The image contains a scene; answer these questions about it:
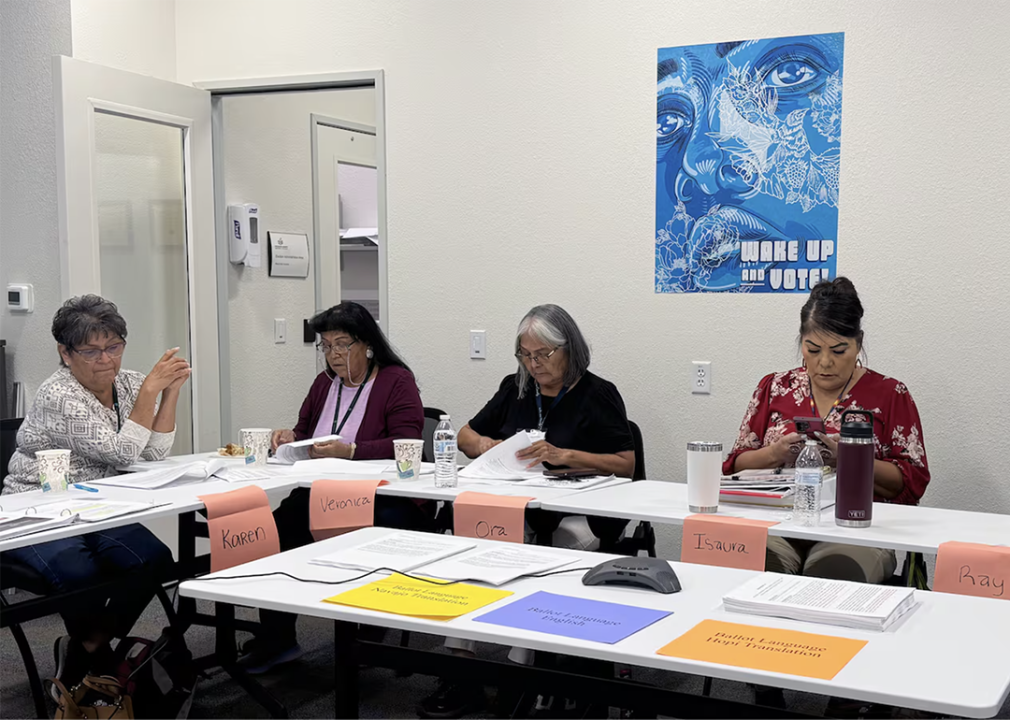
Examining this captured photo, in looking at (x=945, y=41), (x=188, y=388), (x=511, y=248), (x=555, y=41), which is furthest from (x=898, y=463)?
(x=188, y=388)

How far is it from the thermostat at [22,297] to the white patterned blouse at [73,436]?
1.08 meters

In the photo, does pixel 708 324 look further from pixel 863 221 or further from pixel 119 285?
pixel 119 285

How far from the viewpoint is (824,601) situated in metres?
1.79

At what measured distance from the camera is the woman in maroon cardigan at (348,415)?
3.41 meters

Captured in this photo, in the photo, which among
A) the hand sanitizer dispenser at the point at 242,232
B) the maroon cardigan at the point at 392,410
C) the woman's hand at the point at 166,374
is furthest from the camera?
the hand sanitizer dispenser at the point at 242,232

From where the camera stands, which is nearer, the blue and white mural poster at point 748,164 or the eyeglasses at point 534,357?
the eyeglasses at point 534,357

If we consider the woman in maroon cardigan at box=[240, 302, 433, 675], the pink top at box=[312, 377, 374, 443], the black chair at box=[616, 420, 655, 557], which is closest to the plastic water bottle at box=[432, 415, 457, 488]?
the woman in maroon cardigan at box=[240, 302, 433, 675]

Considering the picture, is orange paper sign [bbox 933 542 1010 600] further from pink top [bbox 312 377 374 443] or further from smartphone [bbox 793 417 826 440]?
pink top [bbox 312 377 374 443]

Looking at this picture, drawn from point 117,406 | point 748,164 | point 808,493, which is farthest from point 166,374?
point 748,164

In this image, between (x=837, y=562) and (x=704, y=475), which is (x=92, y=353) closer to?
(x=704, y=475)

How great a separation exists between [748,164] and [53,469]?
2.52m

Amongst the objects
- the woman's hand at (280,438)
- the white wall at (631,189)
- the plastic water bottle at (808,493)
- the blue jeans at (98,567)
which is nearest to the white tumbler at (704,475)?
the plastic water bottle at (808,493)

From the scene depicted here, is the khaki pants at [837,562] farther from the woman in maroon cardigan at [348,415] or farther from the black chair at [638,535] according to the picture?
the woman in maroon cardigan at [348,415]

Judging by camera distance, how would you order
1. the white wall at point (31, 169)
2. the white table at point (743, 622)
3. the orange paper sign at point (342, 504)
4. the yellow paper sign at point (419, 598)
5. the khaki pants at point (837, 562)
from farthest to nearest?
the white wall at point (31, 169) → the orange paper sign at point (342, 504) → the khaki pants at point (837, 562) → the yellow paper sign at point (419, 598) → the white table at point (743, 622)
